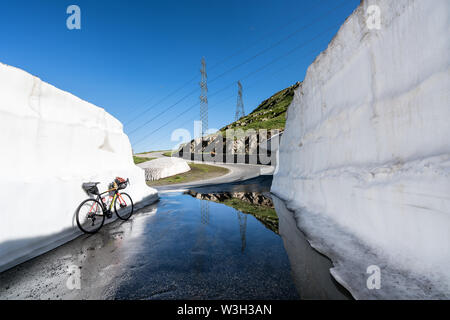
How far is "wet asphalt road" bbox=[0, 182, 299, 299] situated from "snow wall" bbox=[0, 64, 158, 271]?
18.3 inches

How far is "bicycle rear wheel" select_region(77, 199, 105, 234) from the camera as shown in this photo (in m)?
5.21

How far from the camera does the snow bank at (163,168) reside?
80.8ft

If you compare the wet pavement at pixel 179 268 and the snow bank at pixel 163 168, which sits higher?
the snow bank at pixel 163 168

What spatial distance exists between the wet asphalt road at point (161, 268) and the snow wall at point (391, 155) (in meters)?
1.07

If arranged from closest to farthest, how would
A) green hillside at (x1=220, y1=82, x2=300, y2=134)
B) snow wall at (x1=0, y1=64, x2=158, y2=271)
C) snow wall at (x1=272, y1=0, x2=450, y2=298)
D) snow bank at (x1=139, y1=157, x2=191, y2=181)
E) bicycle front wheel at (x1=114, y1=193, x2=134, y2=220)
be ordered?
snow wall at (x1=272, y1=0, x2=450, y2=298)
snow wall at (x1=0, y1=64, x2=158, y2=271)
bicycle front wheel at (x1=114, y1=193, x2=134, y2=220)
snow bank at (x1=139, y1=157, x2=191, y2=181)
green hillside at (x1=220, y1=82, x2=300, y2=134)

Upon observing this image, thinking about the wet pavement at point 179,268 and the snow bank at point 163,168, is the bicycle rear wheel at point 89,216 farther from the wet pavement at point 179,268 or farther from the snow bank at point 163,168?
the snow bank at point 163,168

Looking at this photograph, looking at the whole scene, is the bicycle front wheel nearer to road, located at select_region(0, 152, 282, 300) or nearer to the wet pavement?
the wet pavement

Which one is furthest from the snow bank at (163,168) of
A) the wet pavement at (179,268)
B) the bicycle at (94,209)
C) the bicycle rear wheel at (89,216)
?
the wet pavement at (179,268)

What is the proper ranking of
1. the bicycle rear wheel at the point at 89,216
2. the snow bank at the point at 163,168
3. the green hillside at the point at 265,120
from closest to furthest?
the bicycle rear wheel at the point at 89,216 < the snow bank at the point at 163,168 < the green hillside at the point at 265,120

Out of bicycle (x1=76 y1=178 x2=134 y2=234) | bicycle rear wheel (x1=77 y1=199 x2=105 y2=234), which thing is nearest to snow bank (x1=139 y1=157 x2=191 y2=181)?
bicycle (x1=76 y1=178 x2=134 y2=234)
